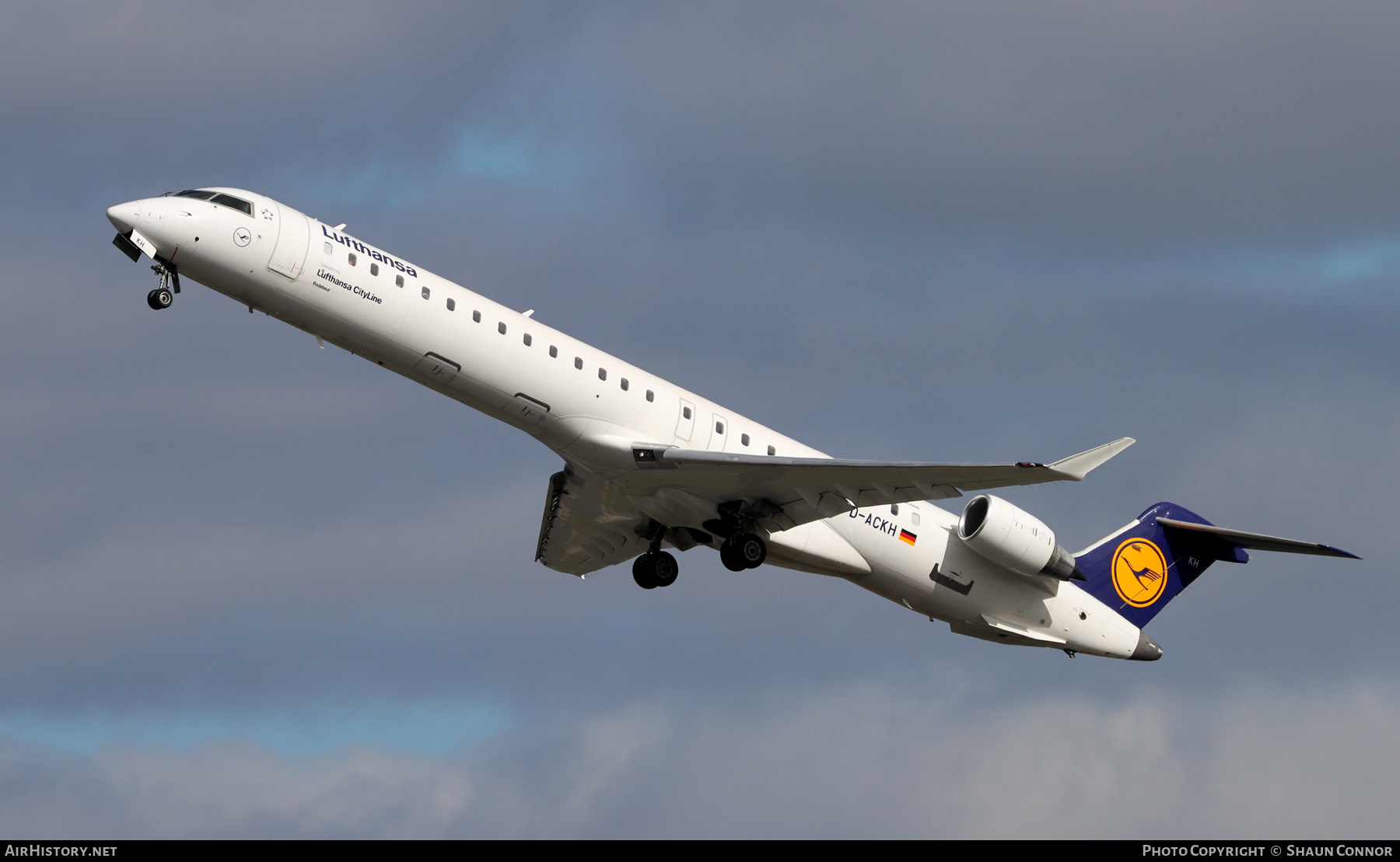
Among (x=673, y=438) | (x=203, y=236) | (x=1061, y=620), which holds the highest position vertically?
(x=203, y=236)

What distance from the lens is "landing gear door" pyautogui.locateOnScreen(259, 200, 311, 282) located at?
24047 mm

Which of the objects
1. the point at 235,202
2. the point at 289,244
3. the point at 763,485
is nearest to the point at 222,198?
the point at 235,202

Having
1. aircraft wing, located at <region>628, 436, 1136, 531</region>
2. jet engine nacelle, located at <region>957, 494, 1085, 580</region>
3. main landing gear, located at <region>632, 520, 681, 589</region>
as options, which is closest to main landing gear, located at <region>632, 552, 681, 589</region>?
main landing gear, located at <region>632, 520, 681, 589</region>

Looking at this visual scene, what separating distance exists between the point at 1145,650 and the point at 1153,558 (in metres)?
1.85

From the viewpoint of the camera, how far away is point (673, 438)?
26.8 m

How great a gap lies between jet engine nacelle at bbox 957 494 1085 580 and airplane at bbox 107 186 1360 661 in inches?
1.5

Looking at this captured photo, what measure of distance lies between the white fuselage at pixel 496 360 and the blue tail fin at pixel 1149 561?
3.83m

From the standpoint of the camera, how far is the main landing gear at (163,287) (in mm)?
23594

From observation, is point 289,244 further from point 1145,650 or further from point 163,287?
point 1145,650

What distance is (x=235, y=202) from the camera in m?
24.2

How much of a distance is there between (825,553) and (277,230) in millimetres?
10719

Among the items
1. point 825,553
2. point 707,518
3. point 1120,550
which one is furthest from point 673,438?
point 1120,550

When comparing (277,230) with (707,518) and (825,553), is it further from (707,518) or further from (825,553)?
(825,553)

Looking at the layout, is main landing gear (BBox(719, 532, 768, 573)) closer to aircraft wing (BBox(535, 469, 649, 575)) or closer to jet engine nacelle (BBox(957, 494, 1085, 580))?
aircraft wing (BBox(535, 469, 649, 575))
